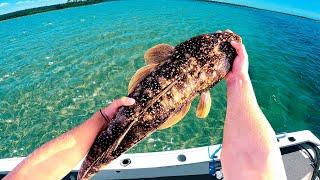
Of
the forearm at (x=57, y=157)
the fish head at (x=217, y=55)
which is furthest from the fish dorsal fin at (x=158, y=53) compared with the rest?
the forearm at (x=57, y=157)

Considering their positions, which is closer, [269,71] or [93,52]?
[269,71]

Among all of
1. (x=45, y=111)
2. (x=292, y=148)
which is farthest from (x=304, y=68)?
(x=292, y=148)

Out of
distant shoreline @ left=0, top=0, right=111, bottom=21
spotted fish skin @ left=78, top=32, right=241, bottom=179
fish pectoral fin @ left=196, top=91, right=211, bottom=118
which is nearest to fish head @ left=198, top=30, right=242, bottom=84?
spotted fish skin @ left=78, top=32, right=241, bottom=179

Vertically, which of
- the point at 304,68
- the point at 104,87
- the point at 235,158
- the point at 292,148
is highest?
the point at 235,158

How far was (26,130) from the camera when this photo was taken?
14.0 meters

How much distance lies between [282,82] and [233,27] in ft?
69.8

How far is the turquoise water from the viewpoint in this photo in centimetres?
1350

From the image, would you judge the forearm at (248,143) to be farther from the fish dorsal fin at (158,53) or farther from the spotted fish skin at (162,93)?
the fish dorsal fin at (158,53)

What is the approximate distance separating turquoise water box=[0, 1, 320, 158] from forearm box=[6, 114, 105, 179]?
8.64 m

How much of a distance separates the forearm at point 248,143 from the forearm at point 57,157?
3.96ft

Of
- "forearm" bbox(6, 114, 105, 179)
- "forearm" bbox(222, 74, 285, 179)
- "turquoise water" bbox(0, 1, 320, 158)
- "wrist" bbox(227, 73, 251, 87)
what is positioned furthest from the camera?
"turquoise water" bbox(0, 1, 320, 158)

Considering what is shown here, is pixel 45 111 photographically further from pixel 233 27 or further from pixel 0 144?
pixel 233 27

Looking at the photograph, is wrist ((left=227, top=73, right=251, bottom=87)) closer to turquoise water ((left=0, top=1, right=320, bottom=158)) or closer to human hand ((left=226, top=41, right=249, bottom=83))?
human hand ((left=226, top=41, right=249, bottom=83))

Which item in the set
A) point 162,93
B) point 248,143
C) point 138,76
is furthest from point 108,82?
point 248,143
